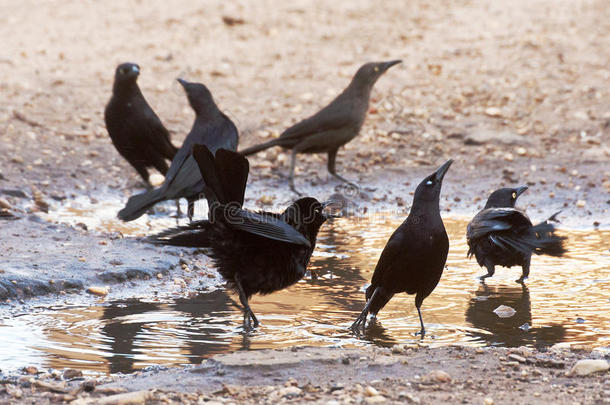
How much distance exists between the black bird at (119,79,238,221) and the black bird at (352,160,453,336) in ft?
6.22

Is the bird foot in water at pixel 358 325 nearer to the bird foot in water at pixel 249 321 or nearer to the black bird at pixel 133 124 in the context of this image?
the bird foot in water at pixel 249 321

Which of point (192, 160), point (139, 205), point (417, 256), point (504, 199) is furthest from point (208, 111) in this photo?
point (417, 256)

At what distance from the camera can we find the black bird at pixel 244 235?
4.97 metres

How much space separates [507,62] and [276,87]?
3.20 meters

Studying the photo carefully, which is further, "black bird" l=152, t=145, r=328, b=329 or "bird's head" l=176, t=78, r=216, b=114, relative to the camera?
"bird's head" l=176, t=78, r=216, b=114

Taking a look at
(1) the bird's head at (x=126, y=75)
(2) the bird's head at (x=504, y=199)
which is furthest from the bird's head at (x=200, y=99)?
(2) the bird's head at (x=504, y=199)

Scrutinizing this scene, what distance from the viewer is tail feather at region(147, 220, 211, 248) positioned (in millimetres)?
5297

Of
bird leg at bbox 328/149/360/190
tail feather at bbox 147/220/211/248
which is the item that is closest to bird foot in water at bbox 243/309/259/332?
tail feather at bbox 147/220/211/248

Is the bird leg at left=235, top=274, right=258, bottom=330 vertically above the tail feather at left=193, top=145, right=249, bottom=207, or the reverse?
the tail feather at left=193, top=145, right=249, bottom=207

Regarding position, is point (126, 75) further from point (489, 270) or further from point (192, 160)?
point (489, 270)

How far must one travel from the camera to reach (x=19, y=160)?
9.51 meters

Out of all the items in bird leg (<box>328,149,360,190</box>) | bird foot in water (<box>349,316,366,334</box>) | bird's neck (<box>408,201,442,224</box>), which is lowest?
bird foot in water (<box>349,316,366,334</box>)

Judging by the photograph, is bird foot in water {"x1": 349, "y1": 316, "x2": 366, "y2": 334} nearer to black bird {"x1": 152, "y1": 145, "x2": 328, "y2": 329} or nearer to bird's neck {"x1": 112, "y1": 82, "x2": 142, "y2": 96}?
black bird {"x1": 152, "y1": 145, "x2": 328, "y2": 329}

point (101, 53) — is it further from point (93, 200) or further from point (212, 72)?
point (93, 200)
